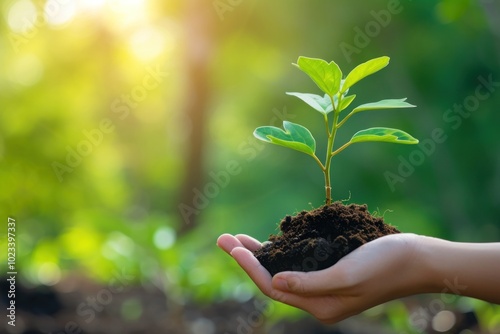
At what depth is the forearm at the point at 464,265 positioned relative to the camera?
120cm

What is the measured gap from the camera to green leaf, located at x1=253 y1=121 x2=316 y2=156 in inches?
47.3

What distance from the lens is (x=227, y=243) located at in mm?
1297


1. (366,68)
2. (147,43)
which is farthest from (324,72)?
(147,43)

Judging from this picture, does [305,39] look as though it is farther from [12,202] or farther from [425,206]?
[12,202]

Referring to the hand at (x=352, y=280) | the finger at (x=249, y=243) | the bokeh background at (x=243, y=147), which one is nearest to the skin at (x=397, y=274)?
the hand at (x=352, y=280)

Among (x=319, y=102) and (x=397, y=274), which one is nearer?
(x=397, y=274)

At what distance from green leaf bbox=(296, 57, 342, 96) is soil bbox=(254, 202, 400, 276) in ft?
0.90

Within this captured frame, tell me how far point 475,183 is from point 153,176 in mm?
6976

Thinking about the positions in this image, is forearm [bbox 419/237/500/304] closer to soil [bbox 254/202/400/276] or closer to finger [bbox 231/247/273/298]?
soil [bbox 254/202/400/276]

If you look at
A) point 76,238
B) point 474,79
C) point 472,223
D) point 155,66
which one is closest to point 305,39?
point 474,79

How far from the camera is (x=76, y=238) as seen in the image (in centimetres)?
274

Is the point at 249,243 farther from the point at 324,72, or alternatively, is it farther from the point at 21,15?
the point at 21,15

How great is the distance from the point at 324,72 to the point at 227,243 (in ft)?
1.46

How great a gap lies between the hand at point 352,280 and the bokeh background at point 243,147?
3.75 ft
